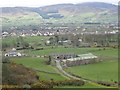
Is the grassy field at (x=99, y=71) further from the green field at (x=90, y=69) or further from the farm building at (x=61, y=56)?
the farm building at (x=61, y=56)

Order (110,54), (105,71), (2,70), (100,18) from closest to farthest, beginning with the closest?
1. (2,70)
2. (105,71)
3. (110,54)
4. (100,18)

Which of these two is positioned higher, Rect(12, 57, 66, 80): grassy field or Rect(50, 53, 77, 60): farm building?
Rect(50, 53, 77, 60): farm building

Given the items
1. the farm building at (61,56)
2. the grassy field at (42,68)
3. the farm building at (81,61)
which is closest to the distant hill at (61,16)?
the farm building at (61,56)

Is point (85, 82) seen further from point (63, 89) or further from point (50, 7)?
point (50, 7)

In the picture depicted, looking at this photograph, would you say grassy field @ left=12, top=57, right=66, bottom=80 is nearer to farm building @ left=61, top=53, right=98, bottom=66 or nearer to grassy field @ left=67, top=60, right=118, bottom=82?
grassy field @ left=67, top=60, right=118, bottom=82

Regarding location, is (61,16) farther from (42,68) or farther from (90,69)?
(90,69)

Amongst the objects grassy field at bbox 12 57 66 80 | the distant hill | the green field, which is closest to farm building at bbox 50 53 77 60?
the green field

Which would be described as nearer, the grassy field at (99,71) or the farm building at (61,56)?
the grassy field at (99,71)

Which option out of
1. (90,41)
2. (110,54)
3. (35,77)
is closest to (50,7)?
(90,41)
